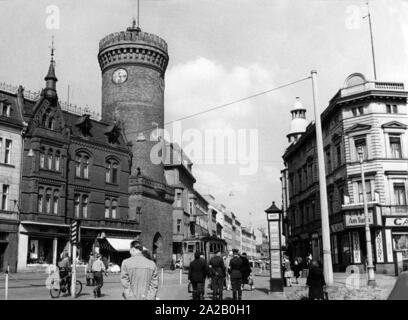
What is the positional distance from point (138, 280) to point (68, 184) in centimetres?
3859

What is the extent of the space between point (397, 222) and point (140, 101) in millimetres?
29858

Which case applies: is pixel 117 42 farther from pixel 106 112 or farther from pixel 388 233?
pixel 388 233

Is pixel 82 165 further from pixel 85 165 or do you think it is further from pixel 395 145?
pixel 395 145

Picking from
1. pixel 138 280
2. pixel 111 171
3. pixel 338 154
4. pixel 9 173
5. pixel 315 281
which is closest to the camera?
pixel 138 280

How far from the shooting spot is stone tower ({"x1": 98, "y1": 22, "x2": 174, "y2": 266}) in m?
54.6

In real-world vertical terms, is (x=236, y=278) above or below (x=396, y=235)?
below

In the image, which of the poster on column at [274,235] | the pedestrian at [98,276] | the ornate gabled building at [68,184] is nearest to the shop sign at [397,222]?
the poster on column at [274,235]

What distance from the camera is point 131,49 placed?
2168 inches

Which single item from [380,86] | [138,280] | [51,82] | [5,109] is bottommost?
[138,280]

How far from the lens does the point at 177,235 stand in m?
66.1

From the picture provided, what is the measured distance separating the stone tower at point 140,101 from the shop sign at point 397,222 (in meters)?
25.1

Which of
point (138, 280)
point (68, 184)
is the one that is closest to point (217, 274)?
point (138, 280)

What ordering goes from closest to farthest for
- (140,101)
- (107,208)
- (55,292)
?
(55,292)
(107,208)
(140,101)

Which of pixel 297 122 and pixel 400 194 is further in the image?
pixel 297 122
